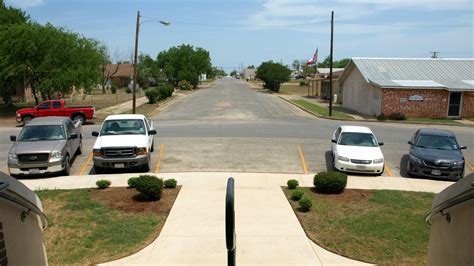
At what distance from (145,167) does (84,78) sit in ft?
74.4

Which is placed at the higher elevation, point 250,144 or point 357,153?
point 357,153

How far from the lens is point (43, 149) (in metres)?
13.6

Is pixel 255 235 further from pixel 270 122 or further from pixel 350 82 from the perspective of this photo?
pixel 350 82

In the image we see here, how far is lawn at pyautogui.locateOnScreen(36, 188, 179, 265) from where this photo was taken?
793 centimetres

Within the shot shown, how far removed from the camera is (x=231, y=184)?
3.77 m

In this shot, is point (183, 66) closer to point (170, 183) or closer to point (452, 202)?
point (170, 183)

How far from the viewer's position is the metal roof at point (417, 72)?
110 ft

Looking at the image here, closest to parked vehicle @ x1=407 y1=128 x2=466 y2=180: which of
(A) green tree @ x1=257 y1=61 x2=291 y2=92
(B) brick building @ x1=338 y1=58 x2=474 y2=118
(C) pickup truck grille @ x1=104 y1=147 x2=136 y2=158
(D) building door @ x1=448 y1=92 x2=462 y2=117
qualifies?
(C) pickup truck grille @ x1=104 y1=147 x2=136 y2=158

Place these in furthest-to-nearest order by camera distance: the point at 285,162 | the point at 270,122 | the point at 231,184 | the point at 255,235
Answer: the point at 270,122, the point at 285,162, the point at 255,235, the point at 231,184

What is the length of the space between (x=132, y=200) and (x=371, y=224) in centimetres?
616

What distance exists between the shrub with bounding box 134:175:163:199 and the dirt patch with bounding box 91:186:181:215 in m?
0.23

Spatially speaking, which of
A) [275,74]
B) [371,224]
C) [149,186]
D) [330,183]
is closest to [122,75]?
[275,74]

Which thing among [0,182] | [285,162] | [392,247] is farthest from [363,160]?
[0,182]

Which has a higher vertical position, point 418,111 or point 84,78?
point 84,78
